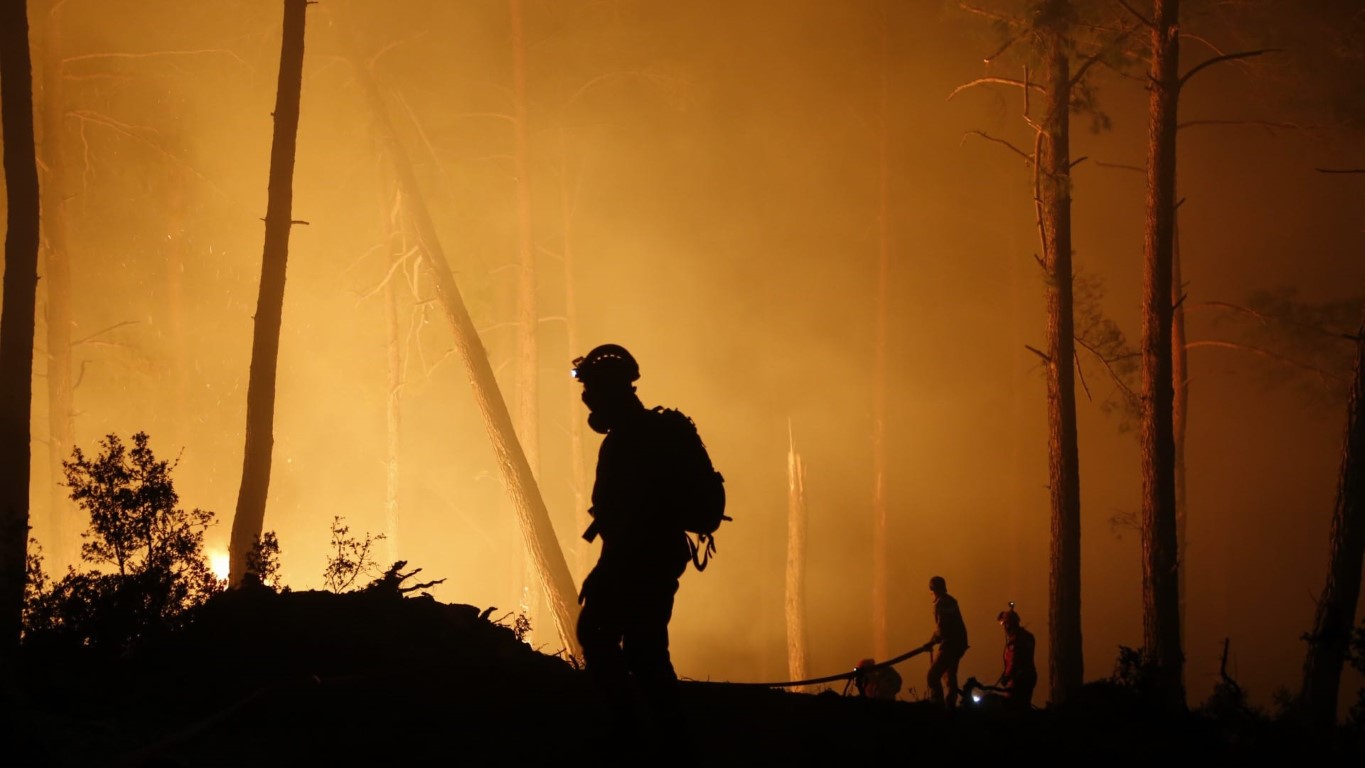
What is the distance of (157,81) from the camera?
24.1 m

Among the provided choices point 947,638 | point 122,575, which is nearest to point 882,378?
point 947,638

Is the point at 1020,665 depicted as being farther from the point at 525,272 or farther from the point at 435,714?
the point at 525,272

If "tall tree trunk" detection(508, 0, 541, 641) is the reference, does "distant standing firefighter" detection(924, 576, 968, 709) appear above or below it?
below

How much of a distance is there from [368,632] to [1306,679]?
916 cm

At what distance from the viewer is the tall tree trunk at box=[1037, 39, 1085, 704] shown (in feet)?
37.8

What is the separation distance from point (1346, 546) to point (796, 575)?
13.7 m

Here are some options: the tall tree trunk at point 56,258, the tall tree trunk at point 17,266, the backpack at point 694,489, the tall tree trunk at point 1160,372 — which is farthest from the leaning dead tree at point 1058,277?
the tall tree trunk at point 56,258

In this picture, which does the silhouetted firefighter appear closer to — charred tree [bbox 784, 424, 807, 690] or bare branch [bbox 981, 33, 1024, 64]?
bare branch [bbox 981, 33, 1024, 64]

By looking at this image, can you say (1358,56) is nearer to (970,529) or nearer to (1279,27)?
(1279,27)

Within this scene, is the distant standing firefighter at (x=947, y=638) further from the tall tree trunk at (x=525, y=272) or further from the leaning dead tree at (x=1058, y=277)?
the tall tree trunk at (x=525, y=272)

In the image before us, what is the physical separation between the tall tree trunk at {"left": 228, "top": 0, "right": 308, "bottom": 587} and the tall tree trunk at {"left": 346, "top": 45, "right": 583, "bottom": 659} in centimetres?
360

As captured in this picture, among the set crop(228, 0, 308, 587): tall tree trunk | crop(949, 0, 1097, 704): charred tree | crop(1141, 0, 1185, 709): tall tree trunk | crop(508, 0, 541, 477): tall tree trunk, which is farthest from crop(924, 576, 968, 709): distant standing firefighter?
crop(508, 0, 541, 477): tall tree trunk

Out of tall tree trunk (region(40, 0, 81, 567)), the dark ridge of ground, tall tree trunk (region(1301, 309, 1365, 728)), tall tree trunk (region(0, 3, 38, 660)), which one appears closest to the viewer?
the dark ridge of ground

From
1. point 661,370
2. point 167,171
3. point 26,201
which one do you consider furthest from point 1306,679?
point 661,370
